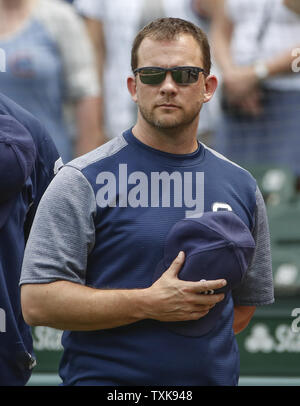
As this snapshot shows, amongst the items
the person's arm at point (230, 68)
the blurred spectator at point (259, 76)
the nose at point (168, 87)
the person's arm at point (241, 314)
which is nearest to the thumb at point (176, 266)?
the nose at point (168, 87)

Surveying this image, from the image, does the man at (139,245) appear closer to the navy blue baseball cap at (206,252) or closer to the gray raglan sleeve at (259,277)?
the navy blue baseball cap at (206,252)

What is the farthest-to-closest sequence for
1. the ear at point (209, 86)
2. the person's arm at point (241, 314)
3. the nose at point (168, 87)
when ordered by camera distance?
the person's arm at point (241, 314)
the ear at point (209, 86)
the nose at point (168, 87)

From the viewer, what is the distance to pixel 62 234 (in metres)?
2.21

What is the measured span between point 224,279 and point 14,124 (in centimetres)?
81

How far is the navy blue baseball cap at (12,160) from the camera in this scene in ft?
8.00

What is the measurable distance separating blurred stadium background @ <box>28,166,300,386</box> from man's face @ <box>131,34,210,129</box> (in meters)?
2.20

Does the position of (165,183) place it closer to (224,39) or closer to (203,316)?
(203,316)

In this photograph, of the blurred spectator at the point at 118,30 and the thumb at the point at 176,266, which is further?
the blurred spectator at the point at 118,30

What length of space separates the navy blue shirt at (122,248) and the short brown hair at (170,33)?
30cm

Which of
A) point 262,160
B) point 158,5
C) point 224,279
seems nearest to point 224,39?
point 158,5

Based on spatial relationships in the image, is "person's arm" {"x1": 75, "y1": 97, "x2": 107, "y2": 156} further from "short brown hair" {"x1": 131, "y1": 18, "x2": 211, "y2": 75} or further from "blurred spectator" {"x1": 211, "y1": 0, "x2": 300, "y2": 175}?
"short brown hair" {"x1": 131, "y1": 18, "x2": 211, "y2": 75}

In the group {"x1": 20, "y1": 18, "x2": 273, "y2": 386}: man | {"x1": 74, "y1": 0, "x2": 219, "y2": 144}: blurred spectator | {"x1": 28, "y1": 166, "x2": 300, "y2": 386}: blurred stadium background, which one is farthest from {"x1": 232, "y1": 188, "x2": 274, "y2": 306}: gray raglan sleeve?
{"x1": 74, "y1": 0, "x2": 219, "y2": 144}: blurred spectator

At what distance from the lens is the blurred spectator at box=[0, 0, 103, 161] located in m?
4.83

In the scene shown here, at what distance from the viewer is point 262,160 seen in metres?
5.33
